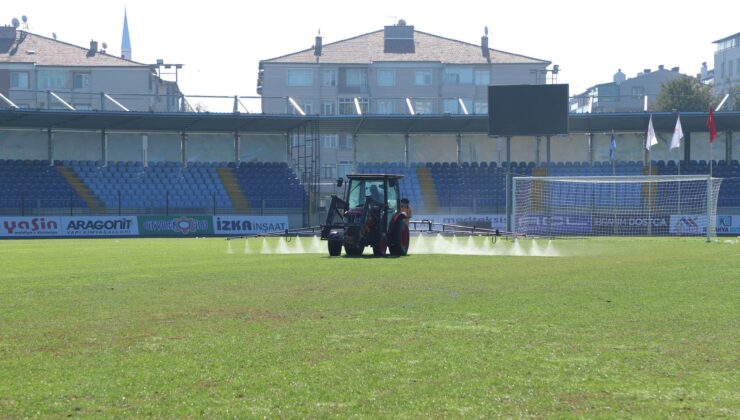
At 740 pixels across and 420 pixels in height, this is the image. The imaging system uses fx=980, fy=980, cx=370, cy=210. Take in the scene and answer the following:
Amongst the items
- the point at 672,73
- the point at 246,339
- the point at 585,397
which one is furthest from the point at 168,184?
the point at 672,73

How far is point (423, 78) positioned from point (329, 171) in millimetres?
14011

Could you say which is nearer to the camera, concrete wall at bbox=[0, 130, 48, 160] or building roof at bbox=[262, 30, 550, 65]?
concrete wall at bbox=[0, 130, 48, 160]

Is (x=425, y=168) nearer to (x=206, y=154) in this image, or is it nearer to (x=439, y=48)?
(x=206, y=154)

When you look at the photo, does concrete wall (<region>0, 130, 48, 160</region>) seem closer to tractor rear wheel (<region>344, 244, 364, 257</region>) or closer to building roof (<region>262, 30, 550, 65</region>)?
building roof (<region>262, 30, 550, 65</region>)

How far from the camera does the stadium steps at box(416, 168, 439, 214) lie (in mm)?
53875

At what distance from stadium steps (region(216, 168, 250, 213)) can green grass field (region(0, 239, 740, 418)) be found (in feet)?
108

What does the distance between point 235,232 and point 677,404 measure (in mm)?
43241

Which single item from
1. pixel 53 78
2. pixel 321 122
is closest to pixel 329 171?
pixel 321 122

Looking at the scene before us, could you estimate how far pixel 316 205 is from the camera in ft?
170

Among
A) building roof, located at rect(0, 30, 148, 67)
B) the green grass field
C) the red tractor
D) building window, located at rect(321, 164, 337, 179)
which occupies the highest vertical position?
building roof, located at rect(0, 30, 148, 67)

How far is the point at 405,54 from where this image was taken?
83125mm

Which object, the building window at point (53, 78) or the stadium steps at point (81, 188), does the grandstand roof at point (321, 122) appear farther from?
the building window at point (53, 78)

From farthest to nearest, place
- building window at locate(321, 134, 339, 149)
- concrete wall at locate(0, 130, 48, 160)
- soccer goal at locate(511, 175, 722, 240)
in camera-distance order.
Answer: building window at locate(321, 134, 339, 149)
concrete wall at locate(0, 130, 48, 160)
soccer goal at locate(511, 175, 722, 240)

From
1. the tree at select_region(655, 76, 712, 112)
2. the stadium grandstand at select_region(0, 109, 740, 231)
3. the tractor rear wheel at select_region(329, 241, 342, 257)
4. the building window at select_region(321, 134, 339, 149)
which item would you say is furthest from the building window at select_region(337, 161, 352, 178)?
the tractor rear wheel at select_region(329, 241, 342, 257)
